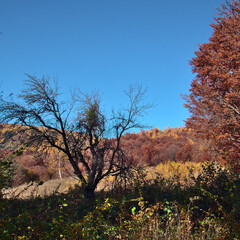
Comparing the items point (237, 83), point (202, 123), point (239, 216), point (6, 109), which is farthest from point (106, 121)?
point (239, 216)

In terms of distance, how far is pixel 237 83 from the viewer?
9352 mm

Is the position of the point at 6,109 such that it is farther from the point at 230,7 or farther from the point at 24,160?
the point at 24,160

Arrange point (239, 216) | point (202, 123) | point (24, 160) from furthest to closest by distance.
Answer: point (24, 160) → point (202, 123) → point (239, 216)

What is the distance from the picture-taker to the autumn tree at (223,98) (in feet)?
32.4

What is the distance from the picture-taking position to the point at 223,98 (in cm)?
1100

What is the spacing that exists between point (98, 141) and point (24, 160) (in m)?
29.1

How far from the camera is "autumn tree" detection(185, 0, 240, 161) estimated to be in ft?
32.4

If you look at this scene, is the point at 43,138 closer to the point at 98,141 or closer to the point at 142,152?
the point at 98,141

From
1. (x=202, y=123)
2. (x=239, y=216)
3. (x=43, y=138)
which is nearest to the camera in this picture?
(x=239, y=216)

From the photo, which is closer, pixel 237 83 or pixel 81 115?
pixel 237 83

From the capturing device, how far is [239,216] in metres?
3.98

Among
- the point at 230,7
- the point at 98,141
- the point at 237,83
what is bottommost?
the point at 98,141

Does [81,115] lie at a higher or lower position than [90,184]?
higher

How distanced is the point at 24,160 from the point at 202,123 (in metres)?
32.1
